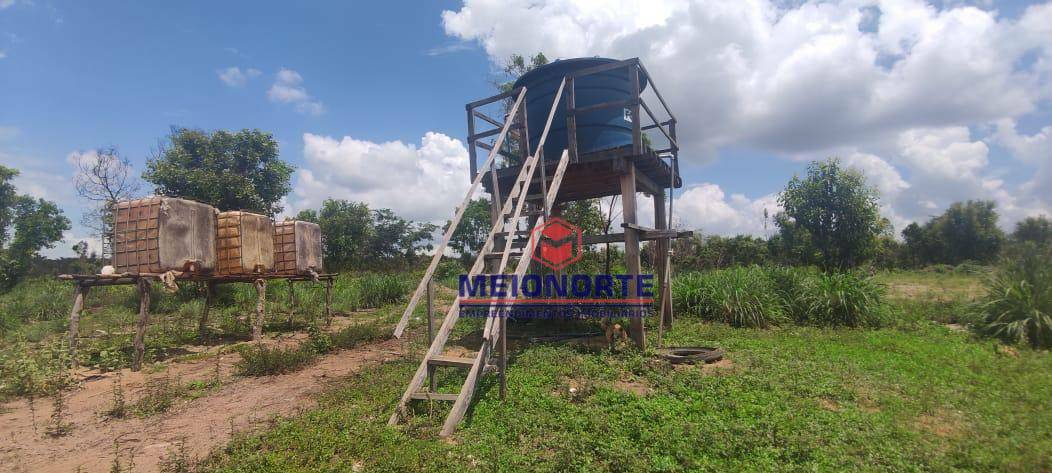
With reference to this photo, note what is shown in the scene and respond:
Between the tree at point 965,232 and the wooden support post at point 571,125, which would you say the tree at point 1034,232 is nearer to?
the wooden support post at point 571,125

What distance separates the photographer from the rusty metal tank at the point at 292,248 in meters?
10.6

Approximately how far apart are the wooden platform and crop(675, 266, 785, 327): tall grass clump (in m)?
2.69

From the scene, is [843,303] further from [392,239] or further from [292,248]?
[392,239]

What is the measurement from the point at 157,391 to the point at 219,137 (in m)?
14.0

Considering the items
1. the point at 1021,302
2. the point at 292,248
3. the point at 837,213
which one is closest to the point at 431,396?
the point at 292,248

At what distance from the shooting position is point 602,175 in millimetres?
8180

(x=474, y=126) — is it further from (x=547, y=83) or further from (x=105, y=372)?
(x=105, y=372)

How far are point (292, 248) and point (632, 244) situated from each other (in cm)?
791

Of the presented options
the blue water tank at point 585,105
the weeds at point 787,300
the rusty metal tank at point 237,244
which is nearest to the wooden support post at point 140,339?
the rusty metal tank at point 237,244

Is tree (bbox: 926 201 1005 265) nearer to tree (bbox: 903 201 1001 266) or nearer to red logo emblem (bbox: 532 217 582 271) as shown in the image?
tree (bbox: 903 201 1001 266)

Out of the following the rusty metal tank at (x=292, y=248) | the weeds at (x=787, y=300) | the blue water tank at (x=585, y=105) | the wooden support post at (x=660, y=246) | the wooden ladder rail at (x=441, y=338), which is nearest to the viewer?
the wooden ladder rail at (x=441, y=338)

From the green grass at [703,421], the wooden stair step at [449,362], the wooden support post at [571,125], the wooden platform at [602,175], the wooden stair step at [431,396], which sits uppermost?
the wooden support post at [571,125]

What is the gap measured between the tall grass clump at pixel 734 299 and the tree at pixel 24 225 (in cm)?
2790

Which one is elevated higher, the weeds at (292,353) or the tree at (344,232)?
the tree at (344,232)
